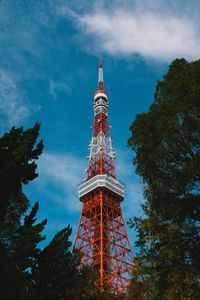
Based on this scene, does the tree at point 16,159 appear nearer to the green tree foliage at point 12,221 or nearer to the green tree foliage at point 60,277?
the green tree foliage at point 12,221

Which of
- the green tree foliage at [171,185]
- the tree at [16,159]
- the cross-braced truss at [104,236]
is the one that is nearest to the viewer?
the green tree foliage at [171,185]

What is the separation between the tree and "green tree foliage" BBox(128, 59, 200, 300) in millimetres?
5002

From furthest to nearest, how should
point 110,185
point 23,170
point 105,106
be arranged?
1. point 105,106
2. point 110,185
3. point 23,170

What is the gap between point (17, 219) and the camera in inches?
570

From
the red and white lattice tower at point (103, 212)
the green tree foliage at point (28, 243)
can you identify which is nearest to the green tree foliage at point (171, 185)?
the green tree foliage at point (28, 243)

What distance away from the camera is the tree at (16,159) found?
11273 millimetres

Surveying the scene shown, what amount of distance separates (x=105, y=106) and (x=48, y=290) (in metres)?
43.3

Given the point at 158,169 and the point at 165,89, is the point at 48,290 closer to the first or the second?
the point at 158,169

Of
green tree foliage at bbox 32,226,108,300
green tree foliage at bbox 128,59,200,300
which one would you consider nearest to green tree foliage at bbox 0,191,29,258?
green tree foliage at bbox 32,226,108,300

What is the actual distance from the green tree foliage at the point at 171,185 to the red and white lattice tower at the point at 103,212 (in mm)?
22191

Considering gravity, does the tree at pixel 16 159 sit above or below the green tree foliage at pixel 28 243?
above

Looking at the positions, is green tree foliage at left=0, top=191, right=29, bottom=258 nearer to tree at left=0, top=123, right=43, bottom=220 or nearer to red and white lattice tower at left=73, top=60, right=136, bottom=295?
tree at left=0, top=123, right=43, bottom=220

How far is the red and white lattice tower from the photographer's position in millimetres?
33188

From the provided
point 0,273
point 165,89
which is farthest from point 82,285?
point 165,89
